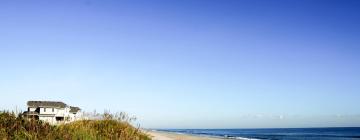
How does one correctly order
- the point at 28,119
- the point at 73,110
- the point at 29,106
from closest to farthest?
the point at 28,119
the point at 29,106
the point at 73,110

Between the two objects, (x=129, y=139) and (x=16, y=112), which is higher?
(x=16, y=112)

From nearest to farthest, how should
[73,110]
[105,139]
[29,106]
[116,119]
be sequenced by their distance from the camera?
[105,139] → [116,119] → [29,106] → [73,110]

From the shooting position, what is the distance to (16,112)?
11133 millimetres

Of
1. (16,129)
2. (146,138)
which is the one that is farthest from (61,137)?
(146,138)

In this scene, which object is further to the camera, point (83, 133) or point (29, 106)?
point (29, 106)

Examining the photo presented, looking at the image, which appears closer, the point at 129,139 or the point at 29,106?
the point at 129,139

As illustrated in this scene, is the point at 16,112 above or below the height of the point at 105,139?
above

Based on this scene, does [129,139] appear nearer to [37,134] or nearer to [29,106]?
[37,134]

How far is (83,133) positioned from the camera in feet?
38.5

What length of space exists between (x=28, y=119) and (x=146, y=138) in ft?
25.6

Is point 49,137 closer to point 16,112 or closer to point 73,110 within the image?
point 16,112

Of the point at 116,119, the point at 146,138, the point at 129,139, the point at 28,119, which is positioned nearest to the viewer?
the point at 28,119

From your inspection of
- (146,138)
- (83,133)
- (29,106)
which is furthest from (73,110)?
(83,133)

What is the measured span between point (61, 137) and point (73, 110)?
94.1 m
